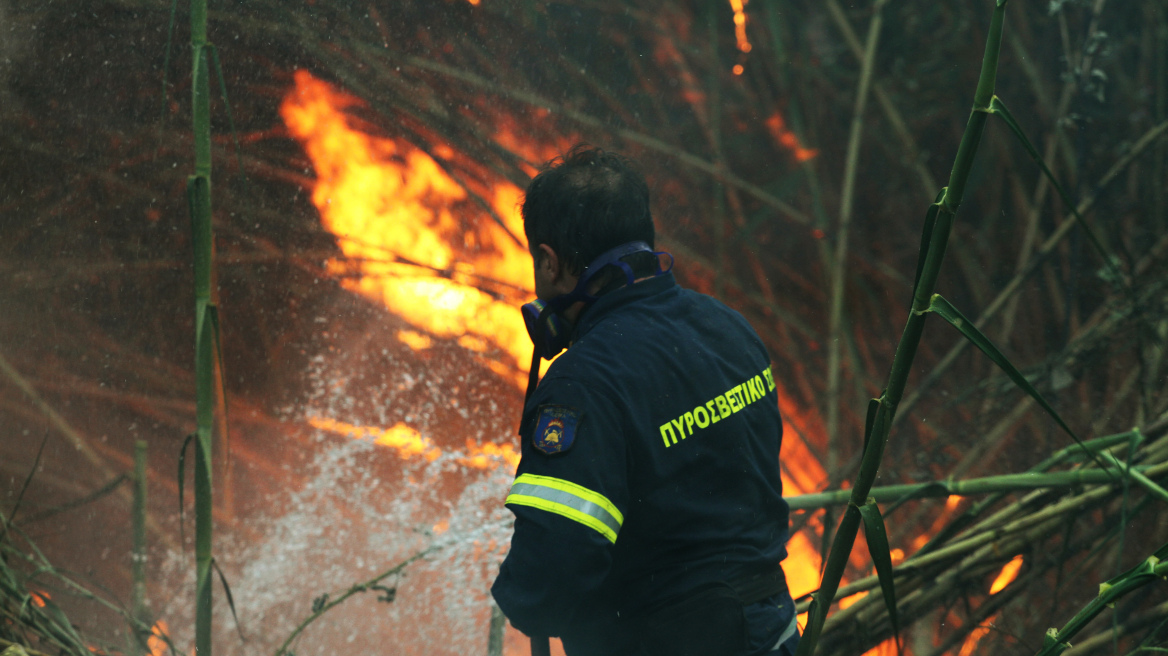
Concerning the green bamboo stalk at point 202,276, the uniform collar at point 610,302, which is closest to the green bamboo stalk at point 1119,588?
the uniform collar at point 610,302

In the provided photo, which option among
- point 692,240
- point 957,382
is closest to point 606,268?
point 692,240

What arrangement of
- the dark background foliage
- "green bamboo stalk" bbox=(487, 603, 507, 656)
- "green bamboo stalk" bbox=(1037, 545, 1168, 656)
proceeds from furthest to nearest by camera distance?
the dark background foliage, "green bamboo stalk" bbox=(487, 603, 507, 656), "green bamboo stalk" bbox=(1037, 545, 1168, 656)

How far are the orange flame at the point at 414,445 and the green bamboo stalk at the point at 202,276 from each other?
1.71 meters

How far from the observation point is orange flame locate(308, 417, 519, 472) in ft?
8.84

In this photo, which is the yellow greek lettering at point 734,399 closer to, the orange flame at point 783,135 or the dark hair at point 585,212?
the dark hair at point 585,212

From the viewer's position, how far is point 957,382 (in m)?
2.54

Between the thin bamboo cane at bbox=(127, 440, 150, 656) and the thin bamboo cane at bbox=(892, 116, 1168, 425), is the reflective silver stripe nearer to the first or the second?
the thin bamboo cane at bbox=(127, 440, 150, 656)

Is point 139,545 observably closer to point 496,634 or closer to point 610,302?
point 496,634

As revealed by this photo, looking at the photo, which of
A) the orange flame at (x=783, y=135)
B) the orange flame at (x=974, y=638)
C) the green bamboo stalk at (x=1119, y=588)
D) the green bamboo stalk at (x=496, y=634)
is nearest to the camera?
the green bamboo stalk at (x=1119, y=588)

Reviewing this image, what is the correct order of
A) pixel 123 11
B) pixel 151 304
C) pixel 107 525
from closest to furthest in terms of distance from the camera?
1. pixel 123 11
2. pixel 107 525
3. pixel 151 304

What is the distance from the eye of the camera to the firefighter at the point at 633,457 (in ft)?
2.83

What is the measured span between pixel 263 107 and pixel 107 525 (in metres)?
1.27

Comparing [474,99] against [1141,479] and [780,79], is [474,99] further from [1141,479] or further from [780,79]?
[1141,479]

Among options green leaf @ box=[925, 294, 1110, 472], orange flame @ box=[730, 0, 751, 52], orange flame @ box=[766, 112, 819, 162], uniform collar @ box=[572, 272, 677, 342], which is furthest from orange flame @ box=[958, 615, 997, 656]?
orange flame @ box=[730, 0, 751, 52]
